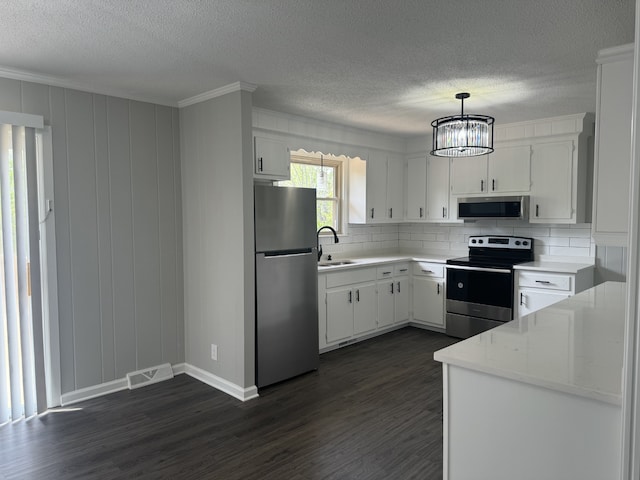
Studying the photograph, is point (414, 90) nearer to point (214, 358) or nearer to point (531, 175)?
point (531, 175)

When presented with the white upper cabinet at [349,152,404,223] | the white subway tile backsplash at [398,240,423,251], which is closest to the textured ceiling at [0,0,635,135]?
the white upper cabinet at [349,152,404,223]

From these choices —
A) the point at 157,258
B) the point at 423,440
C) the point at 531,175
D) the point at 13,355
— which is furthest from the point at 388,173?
the point at 13,355

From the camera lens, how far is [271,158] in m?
4.02

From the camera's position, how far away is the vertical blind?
3.00m

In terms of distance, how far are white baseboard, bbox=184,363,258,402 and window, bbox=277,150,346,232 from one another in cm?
204

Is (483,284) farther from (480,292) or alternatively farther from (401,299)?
(401,299)

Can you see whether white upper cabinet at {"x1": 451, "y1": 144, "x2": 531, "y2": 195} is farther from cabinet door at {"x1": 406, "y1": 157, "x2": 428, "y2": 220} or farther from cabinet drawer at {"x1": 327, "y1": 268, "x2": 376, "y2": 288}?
cabinet drawer at {"x1": 327, "y1": 268, "x2": 376, "y2": 288}

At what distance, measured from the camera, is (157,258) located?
12.6ft

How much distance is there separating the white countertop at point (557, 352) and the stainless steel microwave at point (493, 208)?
95.9 inches

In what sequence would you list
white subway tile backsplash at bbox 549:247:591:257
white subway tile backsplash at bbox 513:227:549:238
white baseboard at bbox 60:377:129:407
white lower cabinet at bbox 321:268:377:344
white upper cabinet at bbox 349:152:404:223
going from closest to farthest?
white baseboard at bbox 60:377:129:407 < white lower cabinet at bbox 321:268:377:344 < white subway tile backsplash at bbox 549:247:591:257 < white subway tile backsplash at bbox 513:227:549:238 < white upper cabinet at bbox 349:152:404:223

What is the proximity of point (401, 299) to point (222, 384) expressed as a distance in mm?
2538

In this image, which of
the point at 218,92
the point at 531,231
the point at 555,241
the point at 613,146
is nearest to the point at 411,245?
the point at 531,231

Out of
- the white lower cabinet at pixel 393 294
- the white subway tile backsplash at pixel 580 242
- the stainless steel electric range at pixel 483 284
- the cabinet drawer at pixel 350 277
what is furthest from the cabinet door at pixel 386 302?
the white subway tile backsplash at pixel 580 242

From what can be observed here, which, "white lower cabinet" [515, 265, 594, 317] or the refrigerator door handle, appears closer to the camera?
the refrigerator door handle
